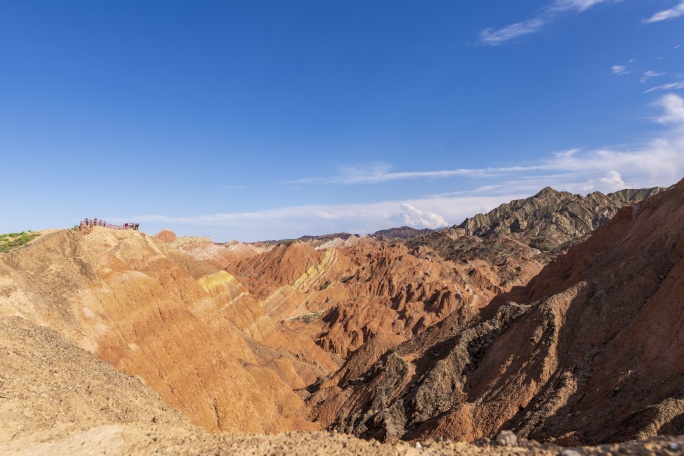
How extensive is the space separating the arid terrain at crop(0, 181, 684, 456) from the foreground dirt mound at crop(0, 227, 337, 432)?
0.12 meters

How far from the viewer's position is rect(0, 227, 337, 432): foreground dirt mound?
27125mm

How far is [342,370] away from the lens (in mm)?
48469

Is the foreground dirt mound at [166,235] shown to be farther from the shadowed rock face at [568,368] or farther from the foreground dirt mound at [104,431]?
the foreground dirt mound at [104,431]

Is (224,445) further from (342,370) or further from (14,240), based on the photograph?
(342,370)

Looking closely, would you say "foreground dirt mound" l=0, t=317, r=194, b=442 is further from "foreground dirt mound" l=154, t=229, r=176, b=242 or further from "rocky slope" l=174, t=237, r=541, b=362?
"foreground dirt mound" l=154, t=229, r=176, b=242

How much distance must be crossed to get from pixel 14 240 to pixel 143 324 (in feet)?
40.2

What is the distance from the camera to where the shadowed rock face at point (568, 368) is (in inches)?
858

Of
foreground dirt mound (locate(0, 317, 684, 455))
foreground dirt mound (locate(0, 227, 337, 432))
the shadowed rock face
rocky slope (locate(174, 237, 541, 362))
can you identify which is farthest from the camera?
rocky slope (locate(174, 237, 541, 362))

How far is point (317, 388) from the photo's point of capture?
44906 millimetres

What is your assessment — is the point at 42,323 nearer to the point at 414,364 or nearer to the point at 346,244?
the point at 414,364

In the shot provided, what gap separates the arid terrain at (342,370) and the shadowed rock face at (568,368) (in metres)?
0.12

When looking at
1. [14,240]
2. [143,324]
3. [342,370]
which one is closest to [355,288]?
[342,370]

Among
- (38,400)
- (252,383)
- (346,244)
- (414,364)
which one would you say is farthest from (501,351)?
(346,244)

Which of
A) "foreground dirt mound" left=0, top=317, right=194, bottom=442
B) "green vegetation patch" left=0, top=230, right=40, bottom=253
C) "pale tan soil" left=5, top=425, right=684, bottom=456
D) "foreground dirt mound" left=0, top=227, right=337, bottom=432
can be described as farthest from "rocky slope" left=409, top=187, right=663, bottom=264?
"pale tan soil" left=5, top=425, right=684, bottom=456
